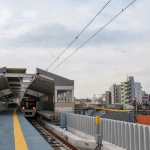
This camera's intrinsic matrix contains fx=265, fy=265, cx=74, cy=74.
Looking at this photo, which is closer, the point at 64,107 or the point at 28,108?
the point at 64,107

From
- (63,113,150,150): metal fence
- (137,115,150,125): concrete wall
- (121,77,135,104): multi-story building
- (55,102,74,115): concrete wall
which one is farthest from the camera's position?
(121,77,135,104): multi-story building

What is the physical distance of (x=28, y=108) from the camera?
37156 millimetres

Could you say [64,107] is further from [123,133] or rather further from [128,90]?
[128,90]

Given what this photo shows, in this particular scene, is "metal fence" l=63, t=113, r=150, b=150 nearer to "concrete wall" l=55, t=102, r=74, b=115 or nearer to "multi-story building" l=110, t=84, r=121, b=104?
"concrete wall" l=55, t=102, r=74, b=115

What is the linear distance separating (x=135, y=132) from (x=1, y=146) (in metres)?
5.22

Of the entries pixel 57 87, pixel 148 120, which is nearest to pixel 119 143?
pixel 148 120

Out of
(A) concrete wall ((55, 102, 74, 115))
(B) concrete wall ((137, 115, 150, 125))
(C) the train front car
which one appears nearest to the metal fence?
(B) concrete wall ((137, 115, 150, 125))

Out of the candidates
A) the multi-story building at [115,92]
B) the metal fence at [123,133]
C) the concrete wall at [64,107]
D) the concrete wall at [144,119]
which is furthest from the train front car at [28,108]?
the multi-story building at [115,92]

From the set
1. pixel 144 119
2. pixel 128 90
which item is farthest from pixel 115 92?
pixel 144 119

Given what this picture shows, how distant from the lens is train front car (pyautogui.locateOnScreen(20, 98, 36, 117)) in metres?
37.1

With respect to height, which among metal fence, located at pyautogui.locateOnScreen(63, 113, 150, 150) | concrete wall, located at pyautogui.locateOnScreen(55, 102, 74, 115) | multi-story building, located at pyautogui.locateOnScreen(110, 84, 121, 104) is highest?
multi-story building, located at pyautogui.locateOnScreen(110, 84, 121, 104)

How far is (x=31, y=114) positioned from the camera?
37.5 m

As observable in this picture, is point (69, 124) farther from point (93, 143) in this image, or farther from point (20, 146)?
point (20, 146)

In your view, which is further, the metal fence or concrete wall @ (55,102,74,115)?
concrete wall @ (55,102,74,115)
